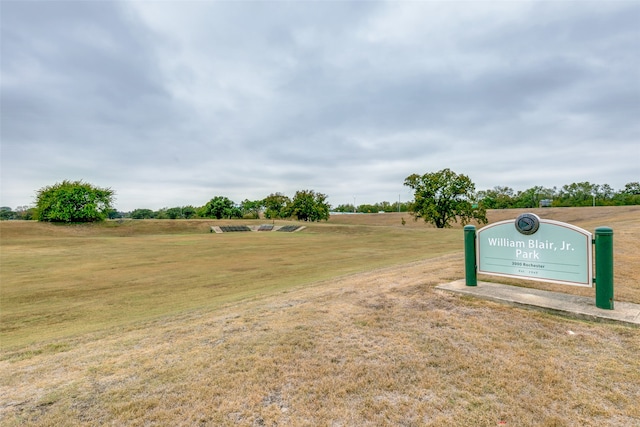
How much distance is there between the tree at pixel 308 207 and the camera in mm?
82312

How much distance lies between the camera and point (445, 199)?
163 ft

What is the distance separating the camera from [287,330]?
14.1 feet

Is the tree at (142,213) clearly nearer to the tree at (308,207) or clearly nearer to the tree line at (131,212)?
the tree line at (131,212)

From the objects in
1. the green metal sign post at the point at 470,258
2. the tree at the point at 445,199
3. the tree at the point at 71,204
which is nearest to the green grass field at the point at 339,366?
the green metal sign post at the point at 470,258

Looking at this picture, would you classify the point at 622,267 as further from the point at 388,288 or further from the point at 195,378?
the point at 195,378

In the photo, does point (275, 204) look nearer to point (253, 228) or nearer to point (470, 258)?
point (253, 228)

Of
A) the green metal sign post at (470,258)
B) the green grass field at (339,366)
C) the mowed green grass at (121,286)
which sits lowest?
the mowed green grass at (121,286)

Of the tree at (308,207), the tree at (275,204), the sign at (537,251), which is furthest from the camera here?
the tree at (275,204)

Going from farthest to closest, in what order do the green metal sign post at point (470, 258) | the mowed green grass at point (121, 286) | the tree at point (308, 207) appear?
1. the tree at point (308, 207)
2. the mowed green grass at point (121, 286)
3. the green metal sign post at point (470, 258)

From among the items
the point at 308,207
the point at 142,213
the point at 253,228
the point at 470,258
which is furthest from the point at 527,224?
the point at 142,213

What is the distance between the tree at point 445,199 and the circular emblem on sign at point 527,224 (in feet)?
147

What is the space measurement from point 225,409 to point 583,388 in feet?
10.5

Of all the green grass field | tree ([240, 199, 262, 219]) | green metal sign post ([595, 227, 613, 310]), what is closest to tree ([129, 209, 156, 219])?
tree ([240, 199, 262, 219])

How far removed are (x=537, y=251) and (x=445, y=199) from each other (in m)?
46.8
